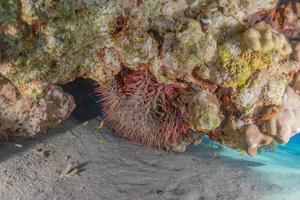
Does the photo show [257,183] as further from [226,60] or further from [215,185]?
[226,60]

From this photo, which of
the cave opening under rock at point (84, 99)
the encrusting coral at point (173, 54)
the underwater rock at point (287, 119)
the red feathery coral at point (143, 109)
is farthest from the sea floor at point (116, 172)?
the underwater rock at point (287, 119)

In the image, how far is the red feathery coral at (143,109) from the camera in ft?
14.9

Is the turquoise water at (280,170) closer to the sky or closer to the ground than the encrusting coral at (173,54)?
closer to the ground

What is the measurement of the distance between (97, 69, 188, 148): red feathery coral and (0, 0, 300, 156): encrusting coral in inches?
11.3

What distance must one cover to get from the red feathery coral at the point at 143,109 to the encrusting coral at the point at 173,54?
0.94 ft

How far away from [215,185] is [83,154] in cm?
205

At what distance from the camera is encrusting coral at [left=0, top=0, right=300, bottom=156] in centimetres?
340

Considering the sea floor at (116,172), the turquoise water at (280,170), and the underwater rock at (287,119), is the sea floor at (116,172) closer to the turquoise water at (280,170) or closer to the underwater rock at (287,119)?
the turquoise water at (280,170)

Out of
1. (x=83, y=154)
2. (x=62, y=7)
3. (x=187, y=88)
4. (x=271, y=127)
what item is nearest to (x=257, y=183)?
A: (x=271, y=127)

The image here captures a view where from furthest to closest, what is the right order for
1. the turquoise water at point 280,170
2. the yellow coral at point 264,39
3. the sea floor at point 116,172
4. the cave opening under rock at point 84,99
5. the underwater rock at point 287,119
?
the cave opening under rock at point 84,99 < the turquoise water at point 280,170 < the sea floor at point 116,172 < the underwater rock at point 287,119 < the yellow coral at point 264,39

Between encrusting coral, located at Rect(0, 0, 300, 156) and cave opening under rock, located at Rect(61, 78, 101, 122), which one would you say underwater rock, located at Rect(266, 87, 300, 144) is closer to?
encrusting coral, located at Rect(0, 0, 300, 156)

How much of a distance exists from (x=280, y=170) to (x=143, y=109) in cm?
306

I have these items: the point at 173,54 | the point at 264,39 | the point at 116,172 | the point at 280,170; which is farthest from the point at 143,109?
the point at 280,170

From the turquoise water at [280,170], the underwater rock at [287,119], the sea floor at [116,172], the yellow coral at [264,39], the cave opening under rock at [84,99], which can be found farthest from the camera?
the cave opening under rock at [84,99]
